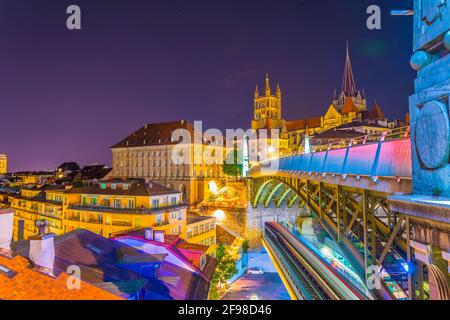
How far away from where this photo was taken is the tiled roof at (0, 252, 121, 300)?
7516 mm

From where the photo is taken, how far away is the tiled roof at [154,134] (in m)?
80.3

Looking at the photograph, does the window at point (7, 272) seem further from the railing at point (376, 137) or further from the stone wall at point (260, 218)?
the stone wall at point (260, 218)

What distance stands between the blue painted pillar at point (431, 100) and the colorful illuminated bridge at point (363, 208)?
0.84 m

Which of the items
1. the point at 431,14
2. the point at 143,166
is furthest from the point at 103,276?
the point at 143,166

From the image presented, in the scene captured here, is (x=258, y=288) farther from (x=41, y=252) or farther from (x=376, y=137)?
(x=376, y=137)

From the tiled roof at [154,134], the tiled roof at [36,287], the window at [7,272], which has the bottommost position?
the tiled roof at [36,287]

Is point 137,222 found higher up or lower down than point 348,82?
lower down

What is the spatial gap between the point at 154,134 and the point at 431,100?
269 feet

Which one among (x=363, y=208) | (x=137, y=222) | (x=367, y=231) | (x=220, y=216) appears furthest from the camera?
(x=220, y=216)

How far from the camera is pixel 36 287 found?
26.1 feet

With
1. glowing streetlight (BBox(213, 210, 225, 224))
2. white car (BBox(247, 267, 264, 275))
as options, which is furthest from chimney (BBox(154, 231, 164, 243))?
glowing streetlight (BBox(213, 210, 225, 224))

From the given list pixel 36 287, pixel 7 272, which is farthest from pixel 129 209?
pixel 36 287

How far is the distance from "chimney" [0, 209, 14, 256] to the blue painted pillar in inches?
458

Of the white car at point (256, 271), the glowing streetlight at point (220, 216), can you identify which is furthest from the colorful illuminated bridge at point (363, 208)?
the glowing streetlight at point (220, 216)
